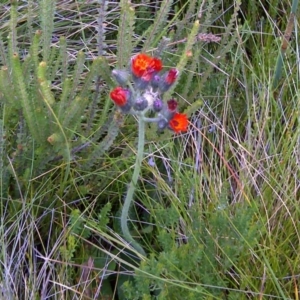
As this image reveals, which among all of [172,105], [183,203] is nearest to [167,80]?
[172,105]

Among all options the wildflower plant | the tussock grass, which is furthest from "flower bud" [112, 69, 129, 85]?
the tussock grass

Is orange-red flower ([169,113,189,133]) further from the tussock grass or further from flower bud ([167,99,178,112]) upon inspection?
the tussock grass

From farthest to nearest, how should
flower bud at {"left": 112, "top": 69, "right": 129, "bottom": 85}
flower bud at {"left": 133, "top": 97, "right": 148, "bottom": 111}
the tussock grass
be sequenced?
the tussock grass
flower bud at {"left": 112, "top": 69, "right": 129, "bottom": 85}
flower bud at {"left": 133, "top": 97, "right": 148, "bottom": 111}

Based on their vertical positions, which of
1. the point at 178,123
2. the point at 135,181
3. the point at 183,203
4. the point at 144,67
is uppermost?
the point at 144,67

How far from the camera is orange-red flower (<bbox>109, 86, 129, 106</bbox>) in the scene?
1356 millimetres

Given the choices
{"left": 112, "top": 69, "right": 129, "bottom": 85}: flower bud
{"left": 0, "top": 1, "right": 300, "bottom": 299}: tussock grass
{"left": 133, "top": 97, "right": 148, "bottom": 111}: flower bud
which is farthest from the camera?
{"left": 0, "top": 1, "right": 300, "bottom": 299}: tussock grass

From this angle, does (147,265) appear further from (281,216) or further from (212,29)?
(212,29)

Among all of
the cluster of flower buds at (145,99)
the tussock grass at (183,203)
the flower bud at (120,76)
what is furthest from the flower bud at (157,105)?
the tussock grass at (183,203)

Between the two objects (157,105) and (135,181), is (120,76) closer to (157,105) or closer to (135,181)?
(157,105)

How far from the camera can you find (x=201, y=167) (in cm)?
192

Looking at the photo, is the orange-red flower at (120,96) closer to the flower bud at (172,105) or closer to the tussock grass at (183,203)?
the flower bud at (172,105)

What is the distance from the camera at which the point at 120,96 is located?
1358 mm

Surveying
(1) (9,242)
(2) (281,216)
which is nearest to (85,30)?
(1) (9,242)

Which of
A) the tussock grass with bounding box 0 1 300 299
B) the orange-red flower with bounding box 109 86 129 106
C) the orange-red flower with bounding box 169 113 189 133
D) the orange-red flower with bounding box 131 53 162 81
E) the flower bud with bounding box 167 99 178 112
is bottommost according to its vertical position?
the tussock grass with bounding box 0 1 300 299
